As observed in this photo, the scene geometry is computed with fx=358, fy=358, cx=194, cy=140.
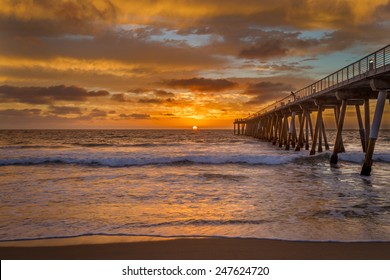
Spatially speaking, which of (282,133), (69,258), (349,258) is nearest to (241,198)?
(349,258)

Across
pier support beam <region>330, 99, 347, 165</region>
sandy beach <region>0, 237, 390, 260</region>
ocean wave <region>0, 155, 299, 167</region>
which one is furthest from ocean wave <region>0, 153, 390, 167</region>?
sandy beach <region>0, 237, 390, 260</region>

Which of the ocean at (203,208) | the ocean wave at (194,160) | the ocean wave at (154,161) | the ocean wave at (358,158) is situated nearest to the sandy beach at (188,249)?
the ocean at (203,208)

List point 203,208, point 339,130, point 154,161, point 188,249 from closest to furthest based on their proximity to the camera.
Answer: point 188,249 < point 203,208 < point 339,130 < point 154,161

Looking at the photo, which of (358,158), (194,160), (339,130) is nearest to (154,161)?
(194,160)

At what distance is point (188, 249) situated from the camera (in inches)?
224

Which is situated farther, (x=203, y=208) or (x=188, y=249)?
A: (x=203, y=208)

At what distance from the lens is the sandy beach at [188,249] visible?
5.37 metres

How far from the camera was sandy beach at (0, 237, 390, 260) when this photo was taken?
537 cm

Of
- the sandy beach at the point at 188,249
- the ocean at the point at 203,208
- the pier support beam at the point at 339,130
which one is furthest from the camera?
the pier support beam at the point at 339,130

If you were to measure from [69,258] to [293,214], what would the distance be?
525 centimetres

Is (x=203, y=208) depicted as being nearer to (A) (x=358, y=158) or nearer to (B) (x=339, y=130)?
(B) (x=339, y=130)

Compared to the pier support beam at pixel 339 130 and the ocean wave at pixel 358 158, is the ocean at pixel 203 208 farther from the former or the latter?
the ocean wave at pixel 358 158

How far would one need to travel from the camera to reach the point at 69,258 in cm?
536
